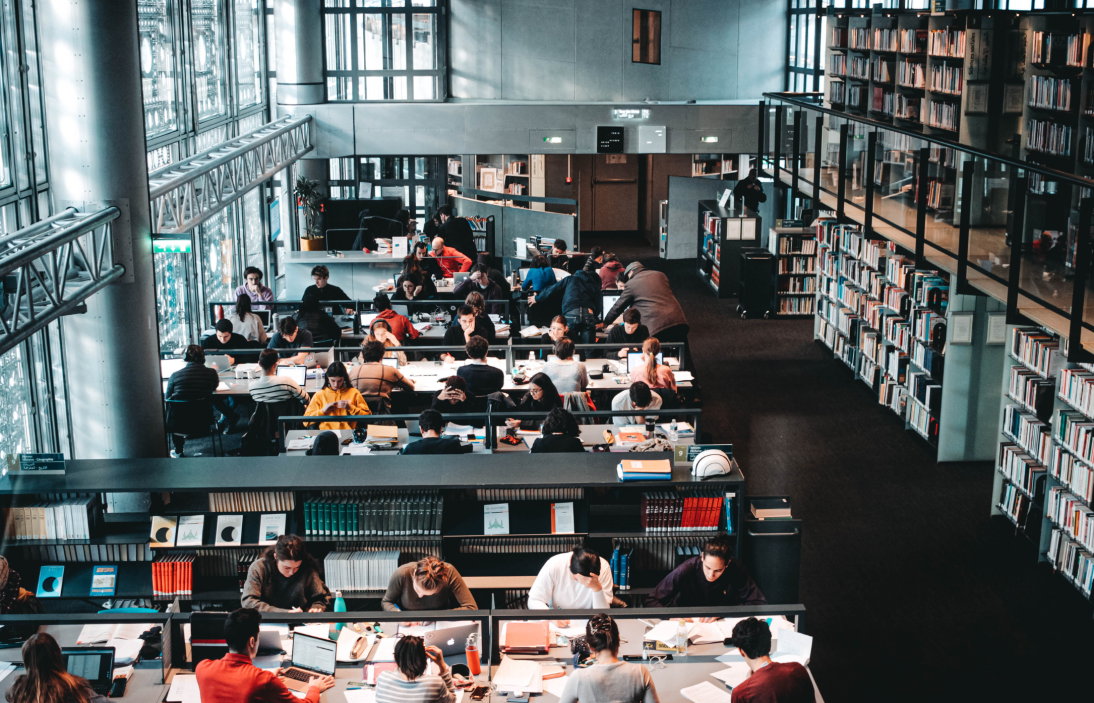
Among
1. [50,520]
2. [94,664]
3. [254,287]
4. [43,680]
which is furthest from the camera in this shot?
[254,287]

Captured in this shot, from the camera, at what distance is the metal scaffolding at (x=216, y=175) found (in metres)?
9.63

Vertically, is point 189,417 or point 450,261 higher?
point 450,261

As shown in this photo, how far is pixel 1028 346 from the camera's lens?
7.96m

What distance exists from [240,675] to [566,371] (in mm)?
4733

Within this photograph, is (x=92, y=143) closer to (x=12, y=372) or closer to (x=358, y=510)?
(x=12, y=372)

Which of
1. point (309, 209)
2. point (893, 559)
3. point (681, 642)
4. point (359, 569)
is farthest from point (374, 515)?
point (309, 209)

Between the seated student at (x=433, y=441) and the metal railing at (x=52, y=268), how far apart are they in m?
2.27

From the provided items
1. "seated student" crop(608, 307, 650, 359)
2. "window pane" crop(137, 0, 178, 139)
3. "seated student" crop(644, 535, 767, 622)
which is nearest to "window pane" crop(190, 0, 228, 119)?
"window pane" crop(137, 0, 178, 139)

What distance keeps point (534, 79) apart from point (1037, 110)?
10038 millimetres

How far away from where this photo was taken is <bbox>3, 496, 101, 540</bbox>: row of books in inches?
241

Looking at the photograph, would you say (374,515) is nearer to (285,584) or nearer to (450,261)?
(285,584)

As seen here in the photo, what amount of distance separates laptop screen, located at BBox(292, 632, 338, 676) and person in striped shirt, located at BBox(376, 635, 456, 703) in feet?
1.68

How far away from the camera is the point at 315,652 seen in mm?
5078

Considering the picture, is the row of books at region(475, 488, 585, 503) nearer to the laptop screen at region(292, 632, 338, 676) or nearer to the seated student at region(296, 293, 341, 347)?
the laptop screen at region(292, 632, 338, 676)
